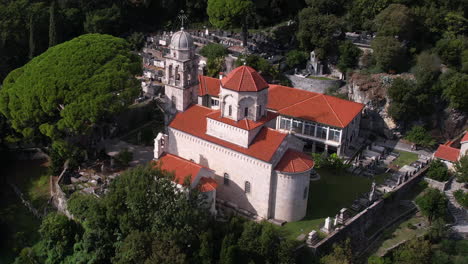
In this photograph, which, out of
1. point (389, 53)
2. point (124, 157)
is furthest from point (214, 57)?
point (124, 157)

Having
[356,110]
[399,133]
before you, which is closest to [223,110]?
[356,110]

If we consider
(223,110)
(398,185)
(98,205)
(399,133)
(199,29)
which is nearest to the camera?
(98,205)

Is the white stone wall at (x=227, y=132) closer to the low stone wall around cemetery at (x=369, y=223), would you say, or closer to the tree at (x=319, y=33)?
the low stone wall around cemetery at (x=369, y=223)

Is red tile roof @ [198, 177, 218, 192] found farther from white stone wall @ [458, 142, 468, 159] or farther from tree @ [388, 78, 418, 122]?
white stone wall @ [458, 142, 468, 159]

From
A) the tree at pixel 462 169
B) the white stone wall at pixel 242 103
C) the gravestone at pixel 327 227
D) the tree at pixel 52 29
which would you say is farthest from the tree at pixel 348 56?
the tree at pixel 52 29

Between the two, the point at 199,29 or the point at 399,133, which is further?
the point at 199,29

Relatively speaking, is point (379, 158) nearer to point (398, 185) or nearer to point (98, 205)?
point (398, 185)

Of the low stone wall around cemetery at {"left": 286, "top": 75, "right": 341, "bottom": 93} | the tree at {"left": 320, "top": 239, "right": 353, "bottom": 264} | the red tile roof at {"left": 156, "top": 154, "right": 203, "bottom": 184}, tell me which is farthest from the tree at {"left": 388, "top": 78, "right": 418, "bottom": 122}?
the red tile roof at {"left": 156, "top": 154, "right": 203, "bottom": 184}

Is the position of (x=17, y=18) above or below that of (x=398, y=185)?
above

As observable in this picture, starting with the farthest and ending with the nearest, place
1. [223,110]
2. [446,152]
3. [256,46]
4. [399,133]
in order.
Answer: [256,46], [399,133], [446,152], [223,110]
